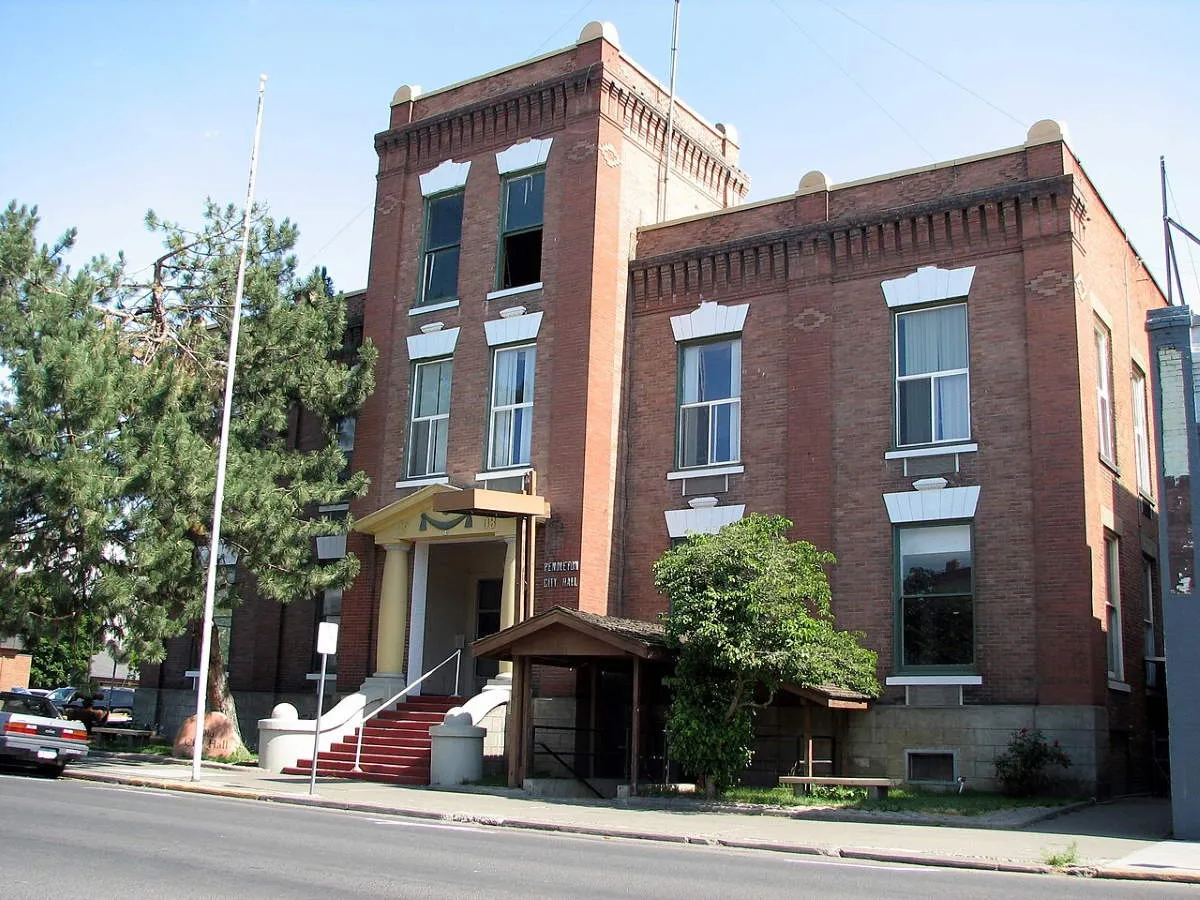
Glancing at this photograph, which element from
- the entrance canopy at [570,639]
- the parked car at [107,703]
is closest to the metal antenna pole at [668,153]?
the entrance canopy at [570,639]

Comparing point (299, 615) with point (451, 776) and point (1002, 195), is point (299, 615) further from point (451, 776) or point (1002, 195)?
point (1002, 195)

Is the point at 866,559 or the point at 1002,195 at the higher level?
the point at 1002,195

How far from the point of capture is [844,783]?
17750 millimetres

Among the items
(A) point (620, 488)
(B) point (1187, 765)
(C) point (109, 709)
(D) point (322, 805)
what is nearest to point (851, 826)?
(B) point (1187, 765)

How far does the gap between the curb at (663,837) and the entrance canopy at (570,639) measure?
12.8 feet

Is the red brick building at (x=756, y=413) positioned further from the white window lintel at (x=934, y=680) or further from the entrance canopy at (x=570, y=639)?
the entrance canopy at (x=570, y=639)

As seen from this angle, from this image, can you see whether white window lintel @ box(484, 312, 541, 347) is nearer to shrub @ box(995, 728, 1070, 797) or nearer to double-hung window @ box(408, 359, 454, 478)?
double-hung window @ box(408, 359, 454, 478)

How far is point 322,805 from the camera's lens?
1761cm

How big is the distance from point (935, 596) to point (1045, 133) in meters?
8.20

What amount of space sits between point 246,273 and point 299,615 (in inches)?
324

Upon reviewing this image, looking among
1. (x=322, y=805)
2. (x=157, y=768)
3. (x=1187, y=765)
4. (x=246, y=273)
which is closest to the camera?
(x=1187, y=765)

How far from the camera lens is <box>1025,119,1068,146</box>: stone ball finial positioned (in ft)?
69.8

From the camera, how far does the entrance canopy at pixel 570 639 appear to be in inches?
758

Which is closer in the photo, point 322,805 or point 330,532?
point 322,805
